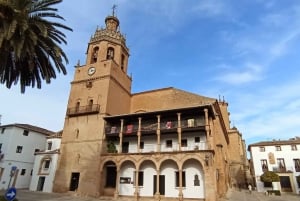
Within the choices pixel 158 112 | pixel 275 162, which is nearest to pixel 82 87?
pixel 158 112

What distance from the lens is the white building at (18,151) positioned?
3484 centimetres

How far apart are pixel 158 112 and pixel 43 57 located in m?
14.0

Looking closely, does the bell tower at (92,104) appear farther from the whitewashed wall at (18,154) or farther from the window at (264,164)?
the window at (264,164)

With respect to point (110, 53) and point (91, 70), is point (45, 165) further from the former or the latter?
point (110, 53)

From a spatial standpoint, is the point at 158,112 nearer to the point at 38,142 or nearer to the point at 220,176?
the point at 220,176

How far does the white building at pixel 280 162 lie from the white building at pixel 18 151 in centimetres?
3626

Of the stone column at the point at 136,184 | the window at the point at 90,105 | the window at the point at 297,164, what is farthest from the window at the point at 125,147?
the window at the point at 297,164

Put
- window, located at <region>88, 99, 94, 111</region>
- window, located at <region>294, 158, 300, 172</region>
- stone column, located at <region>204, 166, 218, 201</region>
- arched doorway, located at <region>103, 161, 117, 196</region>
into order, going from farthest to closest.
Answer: window, located at <region>294, 158, 300, 172</region>, window, located at <region>88, 99, 94, 111</region>, arched doorway, located at <region>103, 161, 117, 196</region>, stone column, located at <region>204, 166, 218, 201</region>

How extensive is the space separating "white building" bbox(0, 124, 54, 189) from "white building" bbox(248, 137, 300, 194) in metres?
36.3

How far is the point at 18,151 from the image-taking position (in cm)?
3650

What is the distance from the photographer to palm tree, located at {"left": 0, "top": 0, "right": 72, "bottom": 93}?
12.9 meters

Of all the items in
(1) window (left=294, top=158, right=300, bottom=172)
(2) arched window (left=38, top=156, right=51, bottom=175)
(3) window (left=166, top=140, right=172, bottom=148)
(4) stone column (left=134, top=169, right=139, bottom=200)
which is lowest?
(4) stone column (left=134, top=169, right=139, bottom=200)

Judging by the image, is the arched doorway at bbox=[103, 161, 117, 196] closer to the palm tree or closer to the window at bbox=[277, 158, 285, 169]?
the palm tree

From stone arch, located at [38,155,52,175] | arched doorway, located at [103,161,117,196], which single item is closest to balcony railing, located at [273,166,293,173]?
arched doorway, located at [103,161,117,196]
